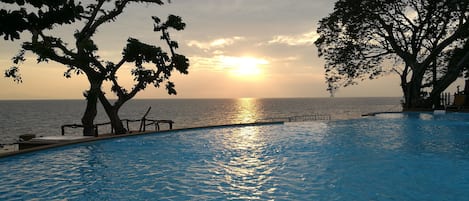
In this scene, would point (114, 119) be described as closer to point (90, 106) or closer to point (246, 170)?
point (90, 106)

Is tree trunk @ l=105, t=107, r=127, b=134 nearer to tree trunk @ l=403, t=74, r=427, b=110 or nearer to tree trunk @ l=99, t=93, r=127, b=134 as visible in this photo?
tree trunk @ l=99, t=93, r=127, b=134

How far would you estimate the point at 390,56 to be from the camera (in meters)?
41.0

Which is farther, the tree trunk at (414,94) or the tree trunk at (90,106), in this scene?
the tree trunk at (414,94)

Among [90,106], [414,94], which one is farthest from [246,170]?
[414,94]

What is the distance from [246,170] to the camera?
11422 mm

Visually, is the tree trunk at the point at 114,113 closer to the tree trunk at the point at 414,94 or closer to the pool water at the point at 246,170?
the pool water at the point at 246,170

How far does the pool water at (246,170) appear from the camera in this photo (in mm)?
8898

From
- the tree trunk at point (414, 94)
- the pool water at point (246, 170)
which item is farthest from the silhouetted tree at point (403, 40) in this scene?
the pool water at point (246, 170)

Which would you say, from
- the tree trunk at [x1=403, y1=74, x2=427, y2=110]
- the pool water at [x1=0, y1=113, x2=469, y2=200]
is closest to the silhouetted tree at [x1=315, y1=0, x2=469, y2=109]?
the tree trunk at [x1=403, y1=74, x2=427, y2=110]

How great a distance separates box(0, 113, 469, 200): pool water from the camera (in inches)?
350

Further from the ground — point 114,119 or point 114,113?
point 114,113

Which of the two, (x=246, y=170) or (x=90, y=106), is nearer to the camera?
(x=246, y=170)

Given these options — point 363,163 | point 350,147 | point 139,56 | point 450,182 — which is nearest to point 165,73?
point 139,56

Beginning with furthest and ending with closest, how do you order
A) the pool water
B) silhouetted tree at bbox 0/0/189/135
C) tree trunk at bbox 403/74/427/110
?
tree trunk at bbox 403/74/427/110 → silhouetted tree at bbox 0/0/189/135 → the pool water
